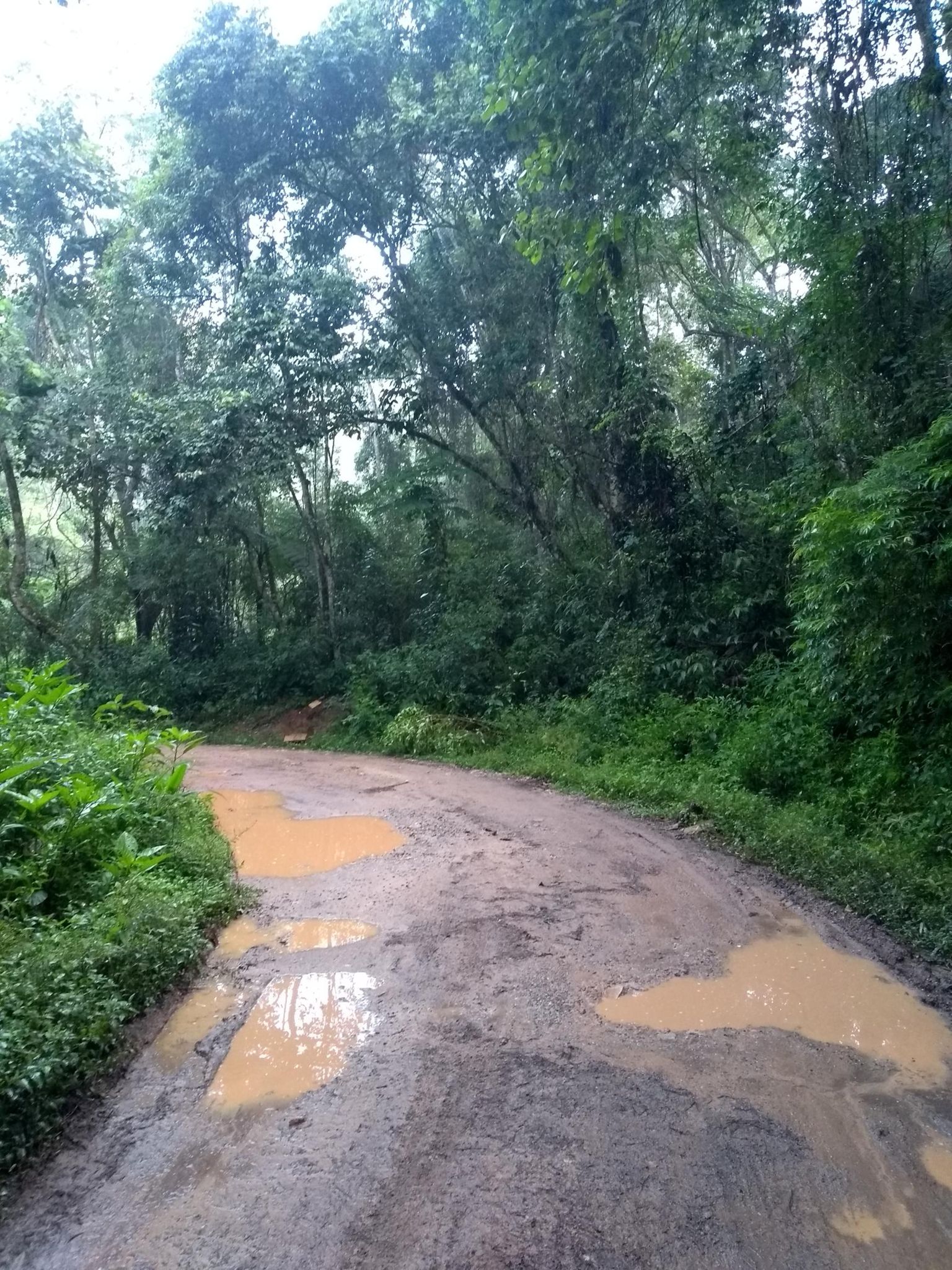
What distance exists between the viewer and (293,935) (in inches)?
221

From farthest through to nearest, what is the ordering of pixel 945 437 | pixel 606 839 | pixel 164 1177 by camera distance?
pixel 606 839
pixel 945 437
pixel 164 1177

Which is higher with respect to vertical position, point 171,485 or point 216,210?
point 216,210

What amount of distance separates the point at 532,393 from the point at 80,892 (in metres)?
12.4

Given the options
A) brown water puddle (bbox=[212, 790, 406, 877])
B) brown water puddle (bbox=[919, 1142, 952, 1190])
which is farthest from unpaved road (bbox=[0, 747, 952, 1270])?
brown water puddle (bbox=[212, 790, 406, 877])

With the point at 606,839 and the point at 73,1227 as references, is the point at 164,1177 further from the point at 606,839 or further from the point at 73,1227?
the point at 606,839

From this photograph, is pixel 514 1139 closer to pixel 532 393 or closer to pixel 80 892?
pixel 80 892

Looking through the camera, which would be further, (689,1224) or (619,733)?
(619,733)

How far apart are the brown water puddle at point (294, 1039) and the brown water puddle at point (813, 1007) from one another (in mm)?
1288

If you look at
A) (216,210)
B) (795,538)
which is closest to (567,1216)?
(795,538)

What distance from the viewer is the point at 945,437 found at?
7.16m

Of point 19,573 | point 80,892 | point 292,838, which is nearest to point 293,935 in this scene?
point 80,892

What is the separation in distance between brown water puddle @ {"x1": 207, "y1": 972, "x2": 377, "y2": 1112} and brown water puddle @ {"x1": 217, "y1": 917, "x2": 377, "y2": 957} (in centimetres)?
49

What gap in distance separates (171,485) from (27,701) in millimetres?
8305

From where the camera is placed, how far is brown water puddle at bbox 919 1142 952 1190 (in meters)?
3.08
